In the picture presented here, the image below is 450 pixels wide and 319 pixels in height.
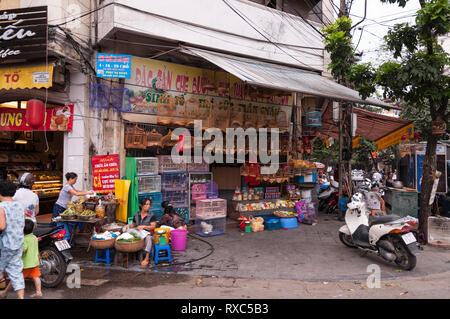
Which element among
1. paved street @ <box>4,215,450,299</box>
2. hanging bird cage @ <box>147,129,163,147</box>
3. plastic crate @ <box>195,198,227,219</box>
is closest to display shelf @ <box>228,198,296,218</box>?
plastic crate @ <box>195,198,227,219</box>

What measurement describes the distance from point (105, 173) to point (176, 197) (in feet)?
6.65

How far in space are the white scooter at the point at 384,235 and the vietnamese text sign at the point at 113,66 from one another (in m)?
5.91

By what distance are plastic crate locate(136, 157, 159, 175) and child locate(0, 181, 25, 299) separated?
3.86 meters

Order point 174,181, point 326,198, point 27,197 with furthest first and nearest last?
point 326,198 < point 174,181 < point 27,197

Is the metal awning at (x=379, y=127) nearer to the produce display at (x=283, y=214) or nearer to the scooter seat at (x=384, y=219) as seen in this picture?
the produce display at (x=283, y=214)

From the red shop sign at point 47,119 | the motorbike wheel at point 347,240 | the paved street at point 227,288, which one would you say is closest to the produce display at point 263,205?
the motorbike wheel at point 347,240

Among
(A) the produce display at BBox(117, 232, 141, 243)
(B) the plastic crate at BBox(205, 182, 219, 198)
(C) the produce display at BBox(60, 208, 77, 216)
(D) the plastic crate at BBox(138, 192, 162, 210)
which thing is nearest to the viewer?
(A) the produce display at BBox(117, 232, 141, 243)

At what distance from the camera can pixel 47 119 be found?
8008 millimetres

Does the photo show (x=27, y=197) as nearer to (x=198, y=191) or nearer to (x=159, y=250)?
(x=159, y=250)

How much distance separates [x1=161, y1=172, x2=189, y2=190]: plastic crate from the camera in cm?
871

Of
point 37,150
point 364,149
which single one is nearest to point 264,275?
point 37,150

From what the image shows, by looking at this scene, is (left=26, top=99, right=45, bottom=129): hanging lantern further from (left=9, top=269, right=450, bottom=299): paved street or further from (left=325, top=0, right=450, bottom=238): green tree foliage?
(left=325, top=0, right=450, bottom=238): green tree foliage

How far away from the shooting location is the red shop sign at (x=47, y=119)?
7898mm

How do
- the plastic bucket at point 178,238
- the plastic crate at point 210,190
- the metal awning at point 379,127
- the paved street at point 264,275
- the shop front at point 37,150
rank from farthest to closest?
the metal awning at point 379,127
the plastic crate at point 210,190
the shop front at point 37,150
the plastic bucket at point 178,238
the paved street at point 264,275
